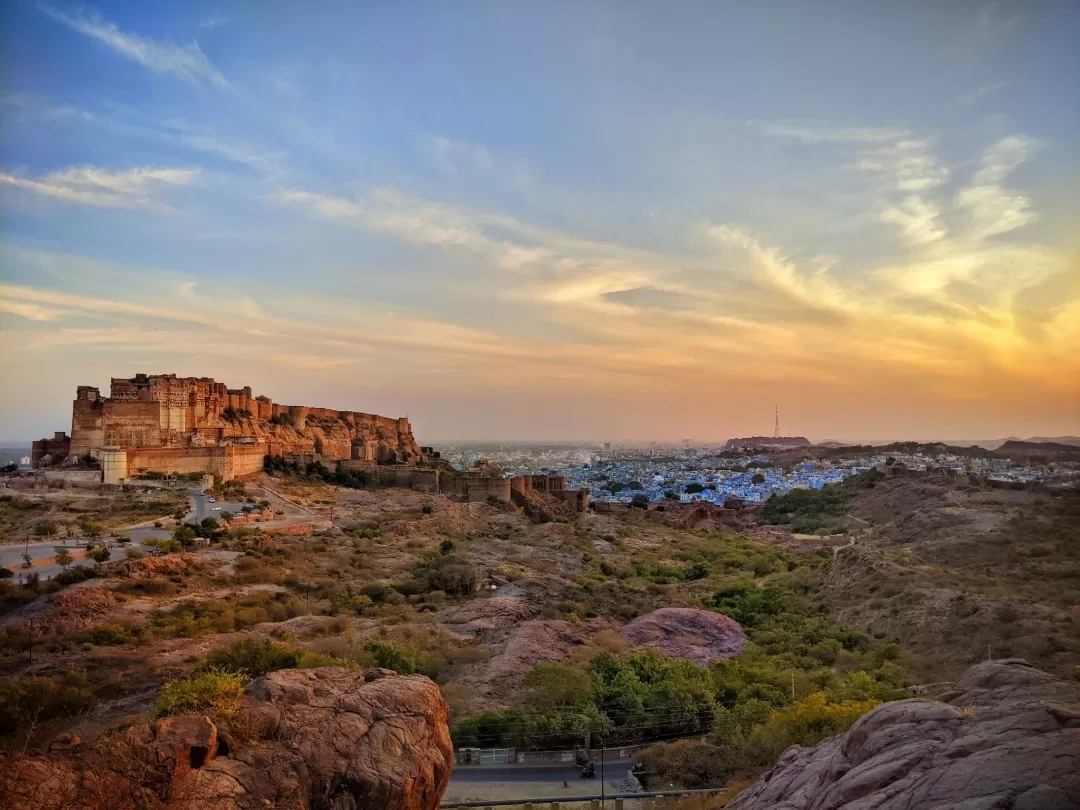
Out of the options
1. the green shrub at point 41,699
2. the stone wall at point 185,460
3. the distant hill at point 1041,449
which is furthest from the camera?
the stone wall at point 185,460

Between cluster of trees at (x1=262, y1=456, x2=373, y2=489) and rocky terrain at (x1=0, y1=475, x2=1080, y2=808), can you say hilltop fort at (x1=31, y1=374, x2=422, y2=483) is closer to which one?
cluster of trees at (x1=262, y1=456, x2=373, y2=489)

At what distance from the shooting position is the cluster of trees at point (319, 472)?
135ft

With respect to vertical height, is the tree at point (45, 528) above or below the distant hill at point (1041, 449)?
below

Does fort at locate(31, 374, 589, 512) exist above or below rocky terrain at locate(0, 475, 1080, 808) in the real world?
above

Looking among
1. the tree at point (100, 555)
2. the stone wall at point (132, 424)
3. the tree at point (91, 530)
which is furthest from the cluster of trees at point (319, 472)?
the tree at point (100, 555)

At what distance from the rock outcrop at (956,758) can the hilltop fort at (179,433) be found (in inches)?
1205

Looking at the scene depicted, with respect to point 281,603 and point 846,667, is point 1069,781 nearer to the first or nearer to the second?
point 846,667

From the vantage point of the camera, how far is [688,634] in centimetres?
1808

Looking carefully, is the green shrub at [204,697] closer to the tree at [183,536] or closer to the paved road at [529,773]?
the paved road at [529,773]

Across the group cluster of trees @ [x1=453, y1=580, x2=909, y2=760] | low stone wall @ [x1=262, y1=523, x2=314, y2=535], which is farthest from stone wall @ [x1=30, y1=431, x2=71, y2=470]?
cluster of trees @ [x1=453, y1=580, x2=909, y2=760]

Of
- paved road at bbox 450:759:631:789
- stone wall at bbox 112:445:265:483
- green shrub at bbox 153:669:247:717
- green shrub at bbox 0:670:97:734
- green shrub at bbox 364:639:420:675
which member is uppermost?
stone wall at bbox 112:445:265:483

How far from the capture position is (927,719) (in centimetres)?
692

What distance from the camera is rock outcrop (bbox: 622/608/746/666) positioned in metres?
16.7

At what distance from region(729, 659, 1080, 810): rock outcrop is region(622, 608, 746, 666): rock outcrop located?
812cm
